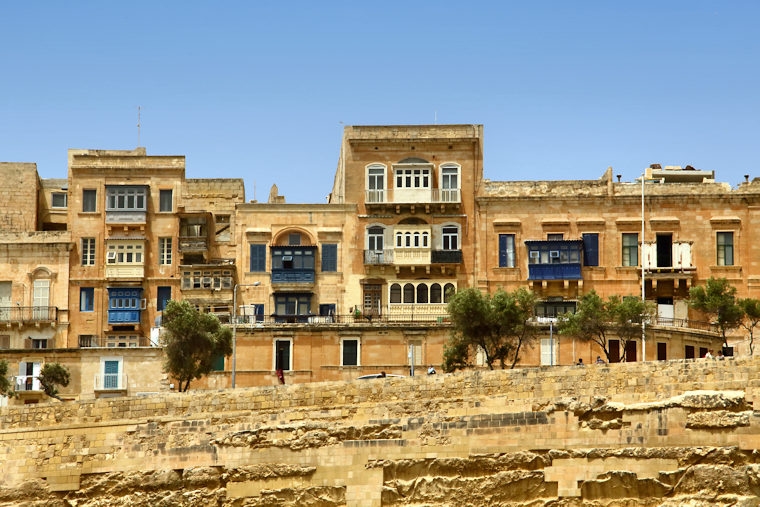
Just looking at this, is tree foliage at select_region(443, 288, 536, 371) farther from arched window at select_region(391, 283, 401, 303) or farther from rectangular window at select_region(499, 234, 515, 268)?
arched window at select_region(391, 283, 401, 303)

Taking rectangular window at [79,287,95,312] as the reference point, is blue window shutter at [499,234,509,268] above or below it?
above

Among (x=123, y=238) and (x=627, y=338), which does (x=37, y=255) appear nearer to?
(x=123, y=238)

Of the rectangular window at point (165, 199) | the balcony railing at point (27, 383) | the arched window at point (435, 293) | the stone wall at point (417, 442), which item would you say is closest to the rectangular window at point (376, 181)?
the arched window at point (435, 293)

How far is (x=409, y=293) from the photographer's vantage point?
213 feet

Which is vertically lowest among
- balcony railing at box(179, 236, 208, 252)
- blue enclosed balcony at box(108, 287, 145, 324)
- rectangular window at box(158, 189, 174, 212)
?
blue enclosed balcony at box(108, 287, 145, 324)

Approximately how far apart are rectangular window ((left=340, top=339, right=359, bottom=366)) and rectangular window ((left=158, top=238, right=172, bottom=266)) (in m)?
9.73

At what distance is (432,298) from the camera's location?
6469 cm

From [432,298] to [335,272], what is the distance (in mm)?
4292

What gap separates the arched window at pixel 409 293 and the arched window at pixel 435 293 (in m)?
0.82

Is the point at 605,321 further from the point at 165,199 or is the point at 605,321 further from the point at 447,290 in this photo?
the point at 165,199

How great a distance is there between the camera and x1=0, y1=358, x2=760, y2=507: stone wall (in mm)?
36188

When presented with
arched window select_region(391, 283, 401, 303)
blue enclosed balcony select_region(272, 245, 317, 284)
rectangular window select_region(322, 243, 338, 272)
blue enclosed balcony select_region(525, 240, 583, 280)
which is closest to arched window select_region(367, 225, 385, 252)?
rectangular window select_region(322, 243, 338, 272)

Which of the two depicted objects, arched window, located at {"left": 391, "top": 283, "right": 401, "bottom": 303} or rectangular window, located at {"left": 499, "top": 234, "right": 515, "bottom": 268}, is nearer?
rectangular window, located at {"left": 499, "top": 234, "right": 515, "bottom": 268}

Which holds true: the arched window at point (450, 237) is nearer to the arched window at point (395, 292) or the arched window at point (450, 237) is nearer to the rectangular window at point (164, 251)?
the arched window at point (395, 292)
